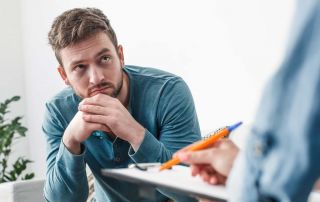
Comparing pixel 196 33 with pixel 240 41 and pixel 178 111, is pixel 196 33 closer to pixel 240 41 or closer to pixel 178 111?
pixel 240 41

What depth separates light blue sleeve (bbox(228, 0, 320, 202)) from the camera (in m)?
0.29

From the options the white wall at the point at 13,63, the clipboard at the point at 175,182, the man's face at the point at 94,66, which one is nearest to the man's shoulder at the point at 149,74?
the man's face at the point at 94,66

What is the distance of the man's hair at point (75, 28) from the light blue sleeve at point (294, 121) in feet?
2.90

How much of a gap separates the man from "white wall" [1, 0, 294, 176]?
9.2 inches

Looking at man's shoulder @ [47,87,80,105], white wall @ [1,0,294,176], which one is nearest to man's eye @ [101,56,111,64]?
man's shoulder @ [47,87,80,105]

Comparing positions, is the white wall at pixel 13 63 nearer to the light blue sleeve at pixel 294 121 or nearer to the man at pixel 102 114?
the man at pixel 102 114

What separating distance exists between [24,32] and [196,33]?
5.60 ft

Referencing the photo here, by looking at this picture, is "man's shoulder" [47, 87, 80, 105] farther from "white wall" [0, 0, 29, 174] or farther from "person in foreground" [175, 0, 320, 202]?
"white wall" [0, 0, 29, 174]

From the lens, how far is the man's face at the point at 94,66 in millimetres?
1128

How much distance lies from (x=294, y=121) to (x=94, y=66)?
89 cm

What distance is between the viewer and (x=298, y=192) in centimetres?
31

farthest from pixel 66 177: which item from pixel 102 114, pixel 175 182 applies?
pixel 175 182

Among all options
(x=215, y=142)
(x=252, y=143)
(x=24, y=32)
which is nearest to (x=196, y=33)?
(x=215, y=142)

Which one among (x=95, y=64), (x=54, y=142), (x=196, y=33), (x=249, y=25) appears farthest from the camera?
(x=196, y=33)
